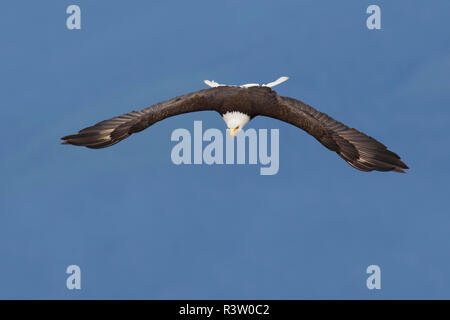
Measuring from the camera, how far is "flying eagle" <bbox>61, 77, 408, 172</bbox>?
15.6 m

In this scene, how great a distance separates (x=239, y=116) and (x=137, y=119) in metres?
1.73

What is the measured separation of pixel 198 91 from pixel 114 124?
61.8 inches

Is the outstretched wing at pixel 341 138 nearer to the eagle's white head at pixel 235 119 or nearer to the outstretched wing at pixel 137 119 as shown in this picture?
the eagle's white head at pixel 235 119

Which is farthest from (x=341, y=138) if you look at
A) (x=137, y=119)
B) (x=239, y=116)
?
(x=137, y=119)

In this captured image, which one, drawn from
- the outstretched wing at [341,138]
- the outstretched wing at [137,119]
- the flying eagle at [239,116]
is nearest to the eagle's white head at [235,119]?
the flying eagle at [239,116]

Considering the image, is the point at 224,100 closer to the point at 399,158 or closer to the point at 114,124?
the point at 114,124

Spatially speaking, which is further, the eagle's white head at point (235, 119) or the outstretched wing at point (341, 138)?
the eagle's white head at point (235, 119)

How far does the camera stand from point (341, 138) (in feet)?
51.0

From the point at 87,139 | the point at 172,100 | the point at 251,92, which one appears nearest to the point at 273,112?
the point at 251,92

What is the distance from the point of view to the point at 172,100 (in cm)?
1656

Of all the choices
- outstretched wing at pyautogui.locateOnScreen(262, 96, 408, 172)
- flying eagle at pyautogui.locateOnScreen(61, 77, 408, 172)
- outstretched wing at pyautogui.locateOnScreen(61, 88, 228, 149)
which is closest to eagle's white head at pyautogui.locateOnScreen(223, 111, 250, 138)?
flying eagle at pyautogui.locateOnScreen(61, 77, 408, 172)

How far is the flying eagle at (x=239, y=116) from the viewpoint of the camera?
51.2ft

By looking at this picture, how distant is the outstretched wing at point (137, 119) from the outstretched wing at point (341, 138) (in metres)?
1.10

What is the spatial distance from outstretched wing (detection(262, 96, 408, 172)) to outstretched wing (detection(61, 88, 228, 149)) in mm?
1104
